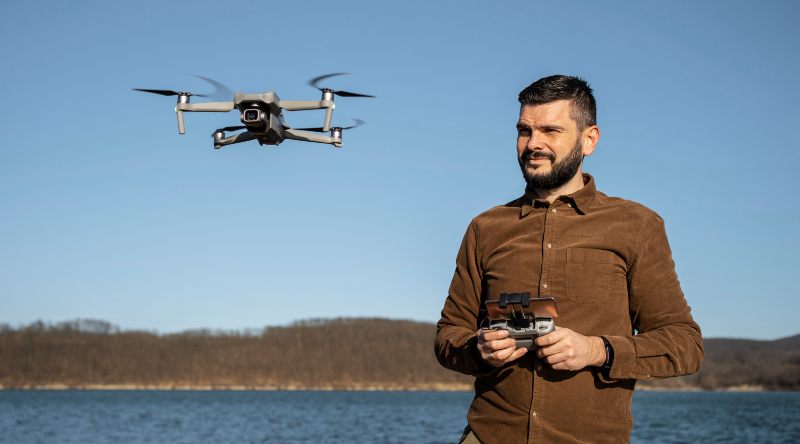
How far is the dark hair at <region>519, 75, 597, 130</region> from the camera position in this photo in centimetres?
380

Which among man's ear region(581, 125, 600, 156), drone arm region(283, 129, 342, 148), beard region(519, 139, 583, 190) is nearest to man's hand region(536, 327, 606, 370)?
beard region(519, 139, 583, 190)

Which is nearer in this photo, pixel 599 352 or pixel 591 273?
pixel 599 352

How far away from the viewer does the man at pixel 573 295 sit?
3.60 meters

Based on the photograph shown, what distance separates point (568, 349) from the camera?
337 cm

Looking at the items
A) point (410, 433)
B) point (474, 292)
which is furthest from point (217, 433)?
point (474, 292)

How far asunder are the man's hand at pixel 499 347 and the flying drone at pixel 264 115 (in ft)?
10.1

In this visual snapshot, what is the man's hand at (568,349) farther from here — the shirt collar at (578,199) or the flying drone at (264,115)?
the flying drone at (264,115)

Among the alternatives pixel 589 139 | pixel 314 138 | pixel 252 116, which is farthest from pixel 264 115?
pixel 589 139

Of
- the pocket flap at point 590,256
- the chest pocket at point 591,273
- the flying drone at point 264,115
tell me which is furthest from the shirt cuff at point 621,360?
the flying drone at point 264,115

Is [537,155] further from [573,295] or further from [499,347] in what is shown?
[499,347]

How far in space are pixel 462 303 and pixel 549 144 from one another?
2.55 ft

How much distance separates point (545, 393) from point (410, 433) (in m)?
68.1

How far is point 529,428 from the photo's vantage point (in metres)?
3.62

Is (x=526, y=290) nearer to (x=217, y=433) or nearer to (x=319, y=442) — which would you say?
(x=319, y=442)
